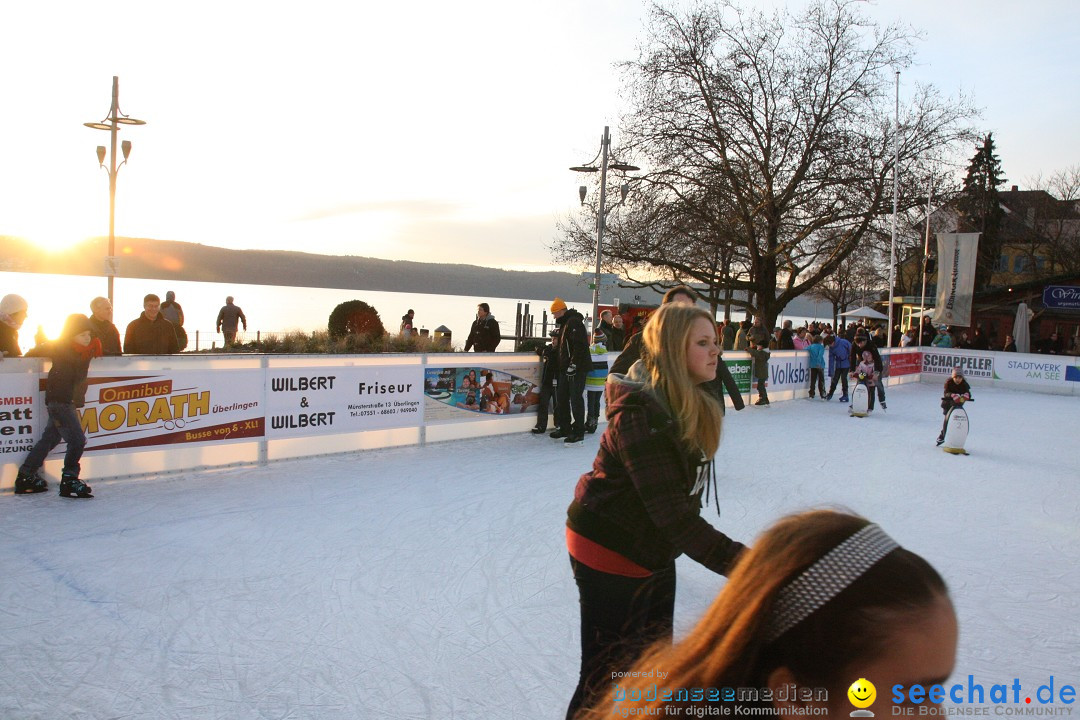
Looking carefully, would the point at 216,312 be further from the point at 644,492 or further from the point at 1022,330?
the point at 644,492

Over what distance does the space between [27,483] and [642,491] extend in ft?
20.6

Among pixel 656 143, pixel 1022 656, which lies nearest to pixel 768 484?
pixel 1022 656

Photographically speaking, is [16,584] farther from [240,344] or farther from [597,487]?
[240,344]

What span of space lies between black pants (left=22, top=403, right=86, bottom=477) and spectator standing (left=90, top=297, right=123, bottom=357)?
109 centimetres

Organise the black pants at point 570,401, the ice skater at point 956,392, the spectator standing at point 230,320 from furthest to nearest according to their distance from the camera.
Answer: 1. the spectator standing at point 230,320
2. the ice skater at point 956,392
3. the black pants at point 570,401

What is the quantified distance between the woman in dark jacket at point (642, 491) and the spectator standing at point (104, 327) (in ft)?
21.8

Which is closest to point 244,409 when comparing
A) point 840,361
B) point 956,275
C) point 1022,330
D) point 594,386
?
point 594,386

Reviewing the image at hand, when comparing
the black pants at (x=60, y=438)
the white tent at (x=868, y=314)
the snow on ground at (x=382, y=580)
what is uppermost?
the white tent at (x=868, y=314)

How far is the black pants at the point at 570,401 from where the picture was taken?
32.5 ft

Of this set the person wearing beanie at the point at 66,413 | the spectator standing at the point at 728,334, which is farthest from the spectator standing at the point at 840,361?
the person wearing beanie at the point at 66,413

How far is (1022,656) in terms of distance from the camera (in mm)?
3924

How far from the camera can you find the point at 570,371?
32.2ft

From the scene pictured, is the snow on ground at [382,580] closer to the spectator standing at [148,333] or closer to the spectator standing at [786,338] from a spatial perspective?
the spectator standing at [148,333]

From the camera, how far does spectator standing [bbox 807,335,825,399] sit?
52.7 feet
